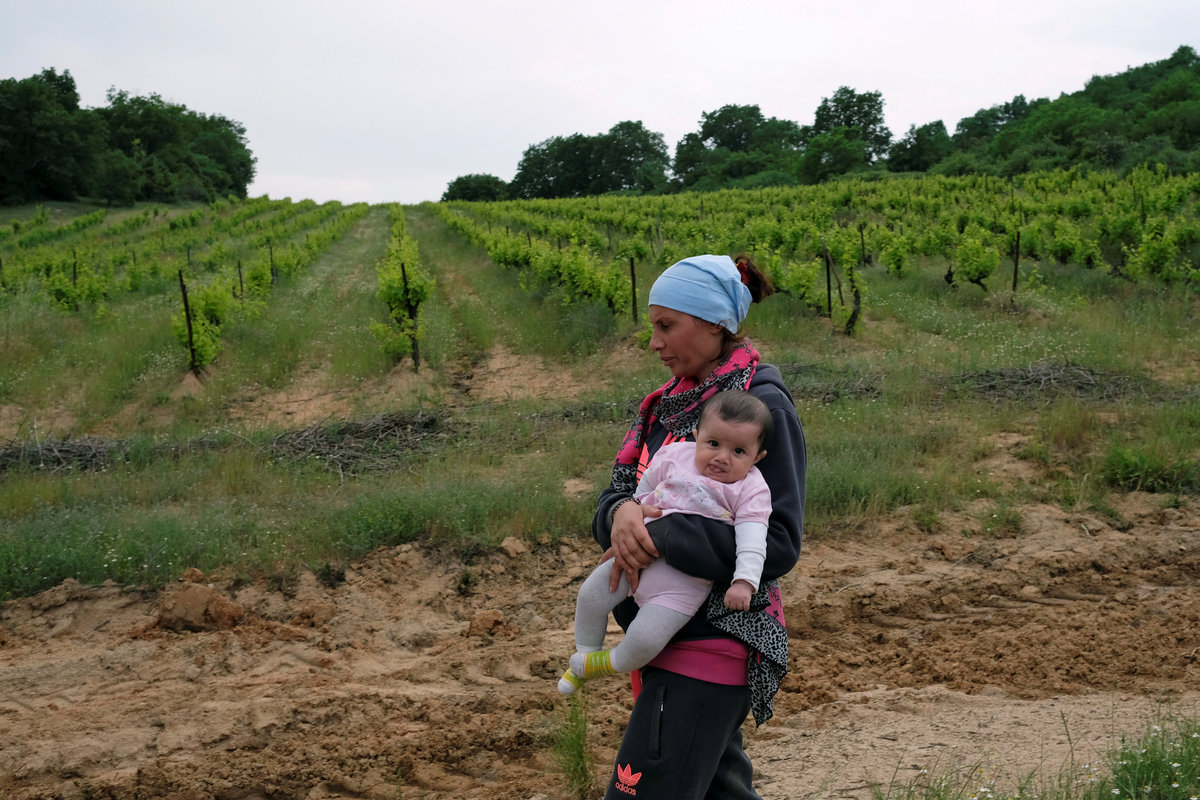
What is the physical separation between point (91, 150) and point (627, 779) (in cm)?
5971

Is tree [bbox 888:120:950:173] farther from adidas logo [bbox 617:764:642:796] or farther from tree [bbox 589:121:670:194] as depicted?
adidas logo [bbox 617:764:642:796]

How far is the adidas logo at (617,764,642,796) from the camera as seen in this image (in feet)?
6.61

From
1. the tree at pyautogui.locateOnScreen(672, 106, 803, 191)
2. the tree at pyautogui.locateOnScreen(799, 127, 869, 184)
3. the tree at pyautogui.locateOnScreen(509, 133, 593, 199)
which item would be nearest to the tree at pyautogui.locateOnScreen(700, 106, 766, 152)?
the tree at pyautogui.locateOnScreen(672, 106, 803, 191)

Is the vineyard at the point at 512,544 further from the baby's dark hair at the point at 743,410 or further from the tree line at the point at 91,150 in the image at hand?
the tree line at the point at 91,150

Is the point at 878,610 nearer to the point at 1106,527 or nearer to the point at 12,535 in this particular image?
the point at 1106,527

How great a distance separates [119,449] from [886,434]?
23.2 feet

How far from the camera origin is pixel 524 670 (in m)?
4.66

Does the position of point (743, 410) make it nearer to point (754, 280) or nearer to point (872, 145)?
point (754, 280)

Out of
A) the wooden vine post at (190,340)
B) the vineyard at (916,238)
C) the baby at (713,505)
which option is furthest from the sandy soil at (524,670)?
the wooden vine post at (190,340)

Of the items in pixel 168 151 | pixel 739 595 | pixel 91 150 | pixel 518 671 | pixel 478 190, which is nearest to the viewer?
pixel 739 595

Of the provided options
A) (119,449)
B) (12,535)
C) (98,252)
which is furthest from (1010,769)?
(98,252)

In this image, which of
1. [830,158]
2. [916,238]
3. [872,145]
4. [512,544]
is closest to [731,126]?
[872,145]

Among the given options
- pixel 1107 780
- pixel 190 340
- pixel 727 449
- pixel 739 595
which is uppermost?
pixel 727 449

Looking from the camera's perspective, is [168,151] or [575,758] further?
[168,151]
